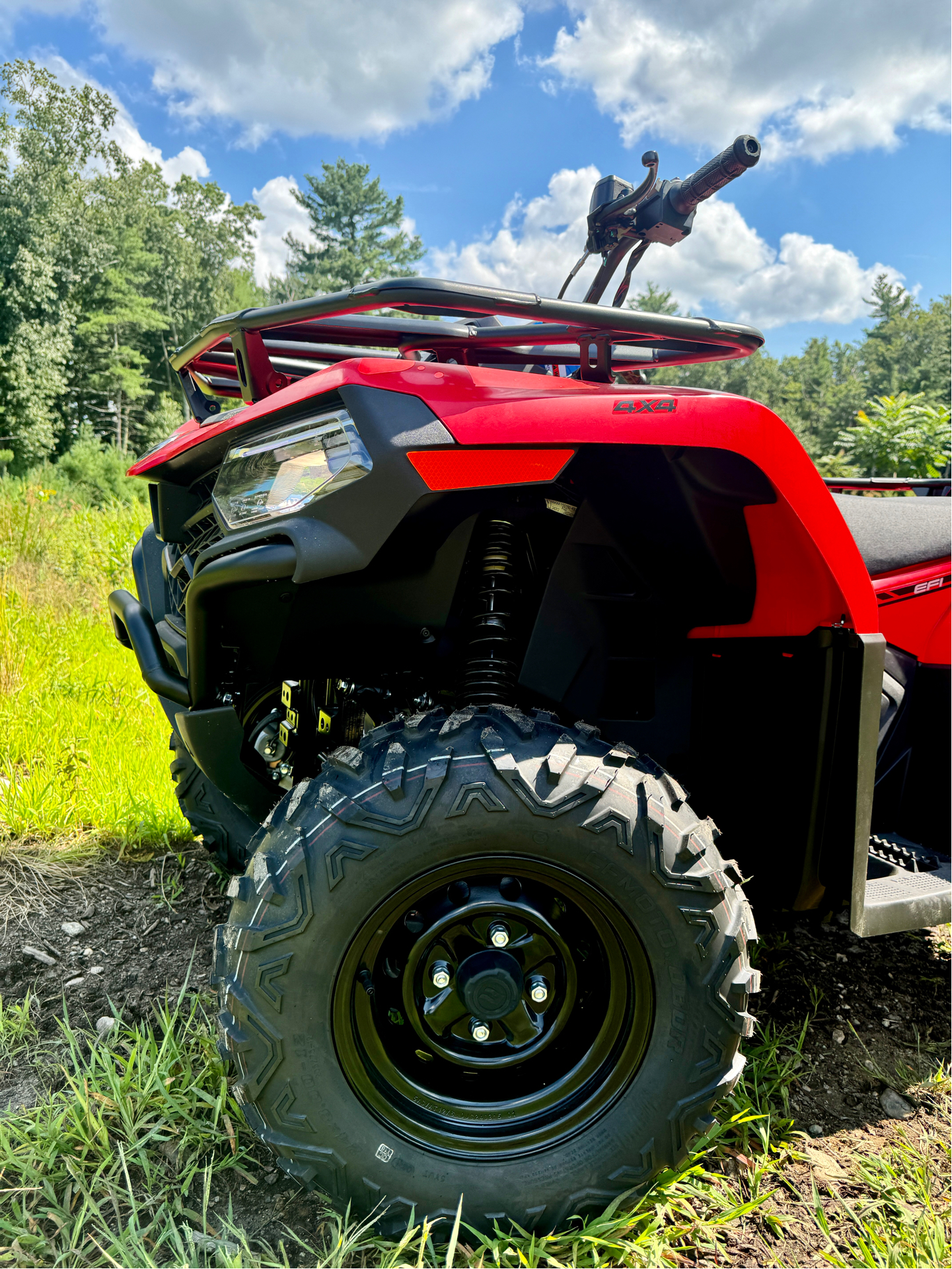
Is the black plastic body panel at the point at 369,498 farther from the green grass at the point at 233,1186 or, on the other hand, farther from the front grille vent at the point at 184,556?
the green grass at the point at 233,1186

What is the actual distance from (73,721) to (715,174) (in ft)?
11.2

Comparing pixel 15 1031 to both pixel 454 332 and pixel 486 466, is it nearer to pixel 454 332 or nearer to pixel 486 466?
pixel 486 466

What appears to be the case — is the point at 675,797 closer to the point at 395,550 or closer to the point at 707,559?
the point at 707,559

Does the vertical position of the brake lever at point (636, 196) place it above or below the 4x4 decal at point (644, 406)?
above

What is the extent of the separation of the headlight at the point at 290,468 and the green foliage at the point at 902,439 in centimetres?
1064

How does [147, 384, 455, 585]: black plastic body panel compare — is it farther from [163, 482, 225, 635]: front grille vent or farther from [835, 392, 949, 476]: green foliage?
[835, 392, 949, 476]: green foliage

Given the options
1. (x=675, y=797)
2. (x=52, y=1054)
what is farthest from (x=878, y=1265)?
(x=52, y=1054)

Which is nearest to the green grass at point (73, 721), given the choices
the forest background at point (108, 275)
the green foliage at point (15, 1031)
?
the green foliage at point (15, 1031)

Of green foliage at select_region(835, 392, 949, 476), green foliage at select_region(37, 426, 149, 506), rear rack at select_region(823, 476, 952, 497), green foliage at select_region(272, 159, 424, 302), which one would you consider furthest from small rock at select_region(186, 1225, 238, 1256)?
green foliage at select_region(272, 159, 424, 302)

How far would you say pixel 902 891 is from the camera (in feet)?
5.64

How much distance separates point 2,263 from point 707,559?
37.6 meters

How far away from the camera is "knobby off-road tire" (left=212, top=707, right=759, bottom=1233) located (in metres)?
1.26

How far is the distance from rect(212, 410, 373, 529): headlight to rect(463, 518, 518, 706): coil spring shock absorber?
0.35 metres

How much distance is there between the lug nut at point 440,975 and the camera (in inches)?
53.7
